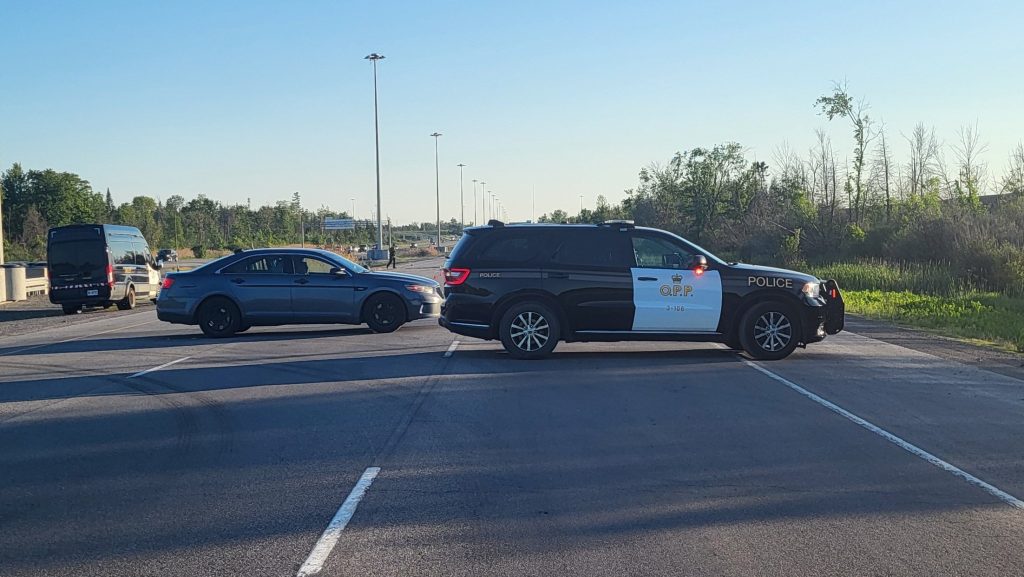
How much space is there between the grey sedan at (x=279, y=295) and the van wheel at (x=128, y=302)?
37.7ft

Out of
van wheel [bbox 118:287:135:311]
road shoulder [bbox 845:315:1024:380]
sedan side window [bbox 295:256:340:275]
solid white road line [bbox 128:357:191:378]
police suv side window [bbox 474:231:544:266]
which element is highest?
police suv side window [bbox 474:231:544:266]

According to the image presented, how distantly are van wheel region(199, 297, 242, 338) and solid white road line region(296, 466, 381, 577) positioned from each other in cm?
1025

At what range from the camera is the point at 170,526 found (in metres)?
5.70

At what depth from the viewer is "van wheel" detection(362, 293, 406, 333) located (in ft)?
54.3

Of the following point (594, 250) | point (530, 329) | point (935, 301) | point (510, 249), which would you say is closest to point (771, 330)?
point (594, 250)

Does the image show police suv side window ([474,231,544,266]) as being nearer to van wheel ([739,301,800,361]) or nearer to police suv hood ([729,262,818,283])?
police suv hood ([729,262,818,283])

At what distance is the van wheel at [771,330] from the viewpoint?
40.6 ft

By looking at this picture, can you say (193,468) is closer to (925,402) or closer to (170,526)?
(170,526)

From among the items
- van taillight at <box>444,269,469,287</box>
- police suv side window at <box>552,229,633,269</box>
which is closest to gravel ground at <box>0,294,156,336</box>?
van taillight at <box>444,269,469,287</box>

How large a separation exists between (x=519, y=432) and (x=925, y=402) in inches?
186

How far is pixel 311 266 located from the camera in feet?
54.5

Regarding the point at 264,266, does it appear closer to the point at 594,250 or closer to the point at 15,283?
the point at 594,250

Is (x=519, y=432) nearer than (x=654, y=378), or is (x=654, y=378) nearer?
(x=519, y=432)

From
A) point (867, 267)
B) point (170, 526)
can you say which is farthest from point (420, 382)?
point (867, 267)
